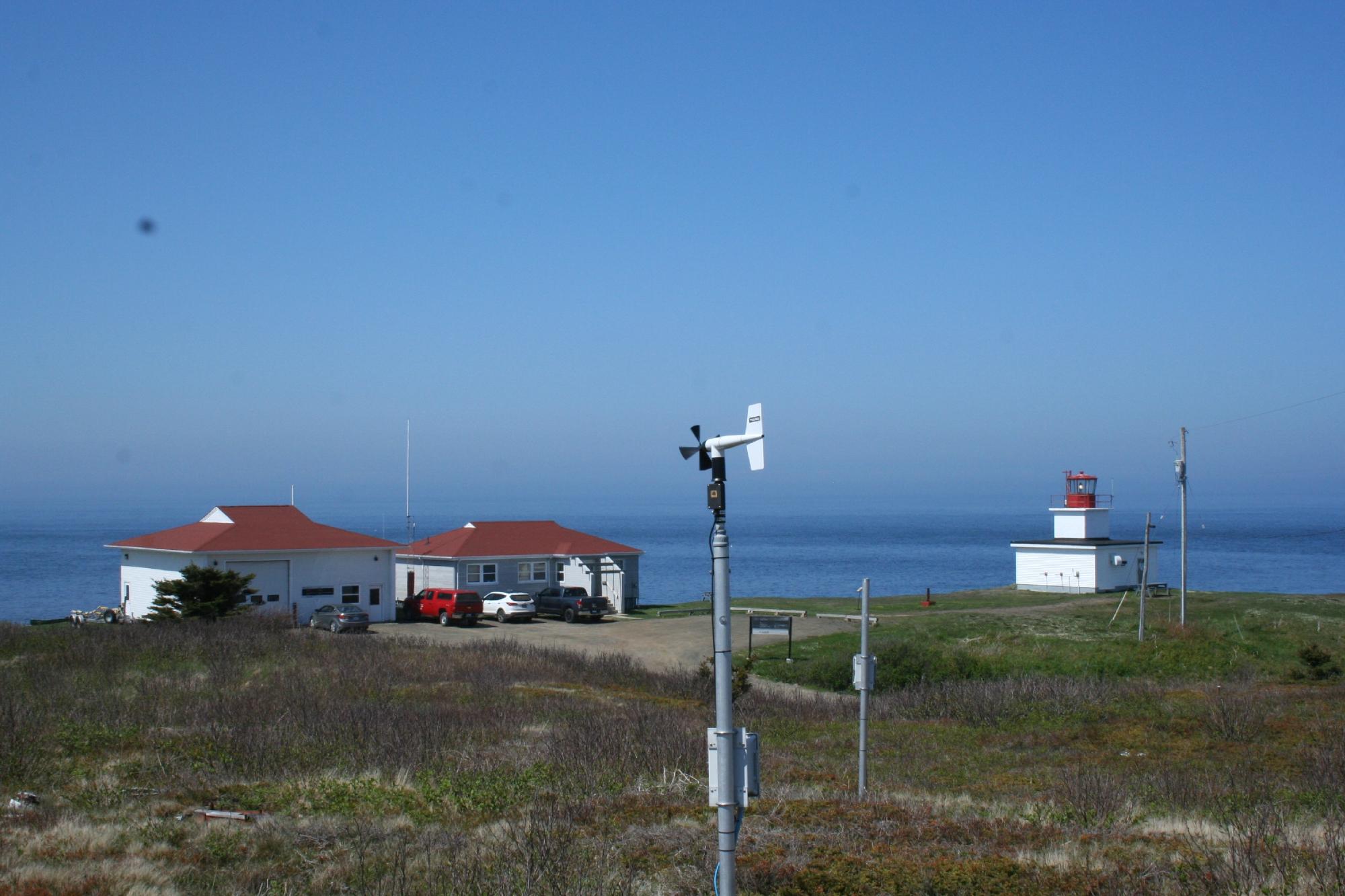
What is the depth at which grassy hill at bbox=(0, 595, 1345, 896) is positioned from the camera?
9.04 meters

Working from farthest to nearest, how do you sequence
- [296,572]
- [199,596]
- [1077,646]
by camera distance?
[296,572]
[199,596]
[1077,646]

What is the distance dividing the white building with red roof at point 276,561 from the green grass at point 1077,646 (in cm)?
1643

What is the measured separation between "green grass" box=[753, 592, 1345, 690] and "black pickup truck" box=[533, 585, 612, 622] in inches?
396

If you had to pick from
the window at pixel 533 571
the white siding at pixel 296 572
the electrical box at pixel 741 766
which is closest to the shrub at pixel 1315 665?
the electrical box at pixel 741 766

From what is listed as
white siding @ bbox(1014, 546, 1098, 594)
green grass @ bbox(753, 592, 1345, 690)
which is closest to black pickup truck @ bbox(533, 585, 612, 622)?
green grass @ bbox(753, 592, 1345, 690)

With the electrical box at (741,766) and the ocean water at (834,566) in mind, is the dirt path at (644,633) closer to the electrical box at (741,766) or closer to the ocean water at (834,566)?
the ocean water at (834,566)

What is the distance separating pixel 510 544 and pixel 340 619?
11.2 metres

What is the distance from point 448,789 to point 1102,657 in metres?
26.9

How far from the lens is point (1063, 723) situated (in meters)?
21.8

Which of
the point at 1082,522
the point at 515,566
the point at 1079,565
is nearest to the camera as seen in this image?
the point at 515,566

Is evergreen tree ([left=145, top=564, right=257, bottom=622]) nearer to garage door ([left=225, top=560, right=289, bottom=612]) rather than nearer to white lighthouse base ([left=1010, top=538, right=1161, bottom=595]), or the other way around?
garage door ([left=225, top=560, right=289, bottom=612])

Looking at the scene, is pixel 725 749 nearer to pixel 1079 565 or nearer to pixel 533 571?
pixel 533 571

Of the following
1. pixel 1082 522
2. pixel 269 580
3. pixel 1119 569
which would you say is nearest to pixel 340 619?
pixel 269 580

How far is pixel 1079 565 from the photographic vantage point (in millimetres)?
52375
